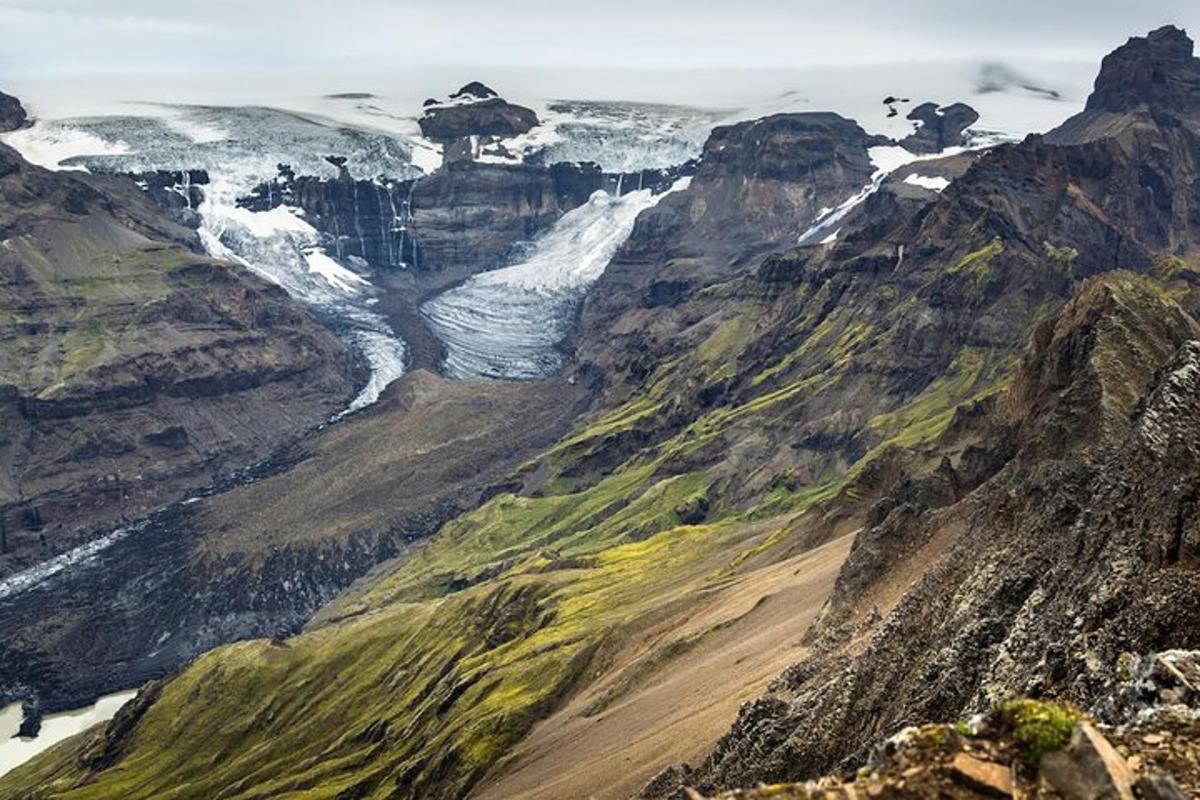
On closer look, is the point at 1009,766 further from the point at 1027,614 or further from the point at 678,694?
the point at 678,694

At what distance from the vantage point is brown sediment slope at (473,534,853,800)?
75.2 metres

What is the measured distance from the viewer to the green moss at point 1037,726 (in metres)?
20.3

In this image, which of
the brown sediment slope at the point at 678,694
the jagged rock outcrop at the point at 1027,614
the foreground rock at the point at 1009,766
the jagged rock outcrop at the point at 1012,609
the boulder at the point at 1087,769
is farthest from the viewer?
the brown sediment slope at the point at 678,694

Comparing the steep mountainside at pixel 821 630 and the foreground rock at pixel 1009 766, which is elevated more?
the foreground rock at pixel 1009 766

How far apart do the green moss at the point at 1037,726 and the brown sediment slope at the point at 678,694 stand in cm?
4921

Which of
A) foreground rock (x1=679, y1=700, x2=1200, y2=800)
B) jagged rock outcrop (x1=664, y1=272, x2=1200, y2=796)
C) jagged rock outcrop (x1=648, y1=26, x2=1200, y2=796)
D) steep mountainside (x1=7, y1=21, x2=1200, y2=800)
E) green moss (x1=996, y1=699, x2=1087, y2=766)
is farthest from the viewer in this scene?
steep mountainside (x1=7, y1=21, x2=1200, y2=800)

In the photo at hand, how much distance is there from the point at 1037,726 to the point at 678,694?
71405 millimetres

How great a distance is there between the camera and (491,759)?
11494 cm

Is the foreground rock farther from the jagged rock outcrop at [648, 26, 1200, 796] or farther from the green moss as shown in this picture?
the jagged rock outcrop at [648, 26, 1200, 796]

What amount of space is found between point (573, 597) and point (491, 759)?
216 feet


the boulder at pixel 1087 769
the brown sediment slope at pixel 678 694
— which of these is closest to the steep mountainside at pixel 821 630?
the brown sediment slope at pixel 678 694

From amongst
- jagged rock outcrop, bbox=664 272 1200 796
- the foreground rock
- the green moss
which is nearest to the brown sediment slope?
jagged rock outcrop, bbox=664 272 1200 796

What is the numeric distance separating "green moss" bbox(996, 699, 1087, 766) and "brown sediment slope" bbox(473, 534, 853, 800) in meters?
49.2

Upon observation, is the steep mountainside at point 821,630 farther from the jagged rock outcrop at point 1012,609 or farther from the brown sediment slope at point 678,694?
the brown sediment slope at point 678,694
